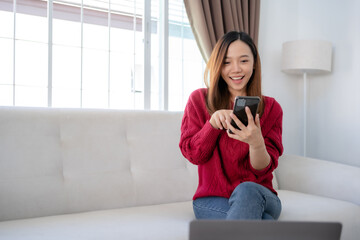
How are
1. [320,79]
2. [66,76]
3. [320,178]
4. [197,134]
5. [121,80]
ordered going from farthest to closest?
[320,79]
[121,80]
[66,76]
[320,178]
[197,134]

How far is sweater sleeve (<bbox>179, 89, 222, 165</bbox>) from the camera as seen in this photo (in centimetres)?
134

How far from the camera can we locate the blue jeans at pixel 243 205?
1.11 m

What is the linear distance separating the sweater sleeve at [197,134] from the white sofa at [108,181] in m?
0.29

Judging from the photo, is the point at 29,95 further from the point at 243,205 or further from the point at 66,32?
the point at 243,205

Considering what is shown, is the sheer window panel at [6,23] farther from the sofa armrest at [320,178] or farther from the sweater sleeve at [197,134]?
the sofa armrest at [320,178]

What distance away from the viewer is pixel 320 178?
6.55ft

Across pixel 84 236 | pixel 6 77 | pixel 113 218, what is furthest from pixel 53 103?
pixel 84 236

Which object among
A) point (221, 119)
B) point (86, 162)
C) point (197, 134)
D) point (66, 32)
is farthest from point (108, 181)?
point (66, 32)

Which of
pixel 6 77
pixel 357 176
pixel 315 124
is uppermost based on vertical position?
pixel 6 77

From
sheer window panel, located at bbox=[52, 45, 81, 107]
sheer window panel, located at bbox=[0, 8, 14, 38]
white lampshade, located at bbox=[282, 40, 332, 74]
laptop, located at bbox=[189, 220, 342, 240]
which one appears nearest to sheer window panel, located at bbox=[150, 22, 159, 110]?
sheer window panel, located at bbox=[52, 45, 81, 107]

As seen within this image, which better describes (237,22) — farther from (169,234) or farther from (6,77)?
(169,234)

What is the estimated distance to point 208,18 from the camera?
261 centimetres

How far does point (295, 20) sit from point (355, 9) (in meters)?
0.63

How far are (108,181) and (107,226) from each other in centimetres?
39
